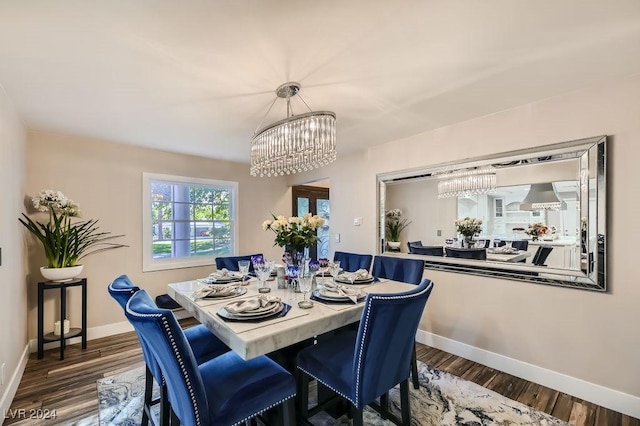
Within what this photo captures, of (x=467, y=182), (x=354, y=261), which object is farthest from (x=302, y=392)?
(x=467, y=182)

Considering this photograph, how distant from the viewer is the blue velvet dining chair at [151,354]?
162 cm

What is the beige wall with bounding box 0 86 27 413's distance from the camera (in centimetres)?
207

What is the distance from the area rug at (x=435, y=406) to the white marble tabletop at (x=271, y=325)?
85cm

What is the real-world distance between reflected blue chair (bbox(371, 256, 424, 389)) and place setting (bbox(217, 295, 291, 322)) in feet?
4.46

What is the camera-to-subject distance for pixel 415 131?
3.16m

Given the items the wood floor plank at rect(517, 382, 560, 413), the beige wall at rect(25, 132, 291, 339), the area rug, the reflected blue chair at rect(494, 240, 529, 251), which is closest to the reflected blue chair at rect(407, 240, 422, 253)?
the reflected blue chair at rect(494, 240, 529, 251)

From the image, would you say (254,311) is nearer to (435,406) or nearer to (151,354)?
(151,354)

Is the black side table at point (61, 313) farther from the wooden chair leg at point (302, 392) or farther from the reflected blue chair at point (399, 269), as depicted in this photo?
the reflected blue chair at point (399, 269)

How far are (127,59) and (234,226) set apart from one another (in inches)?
119

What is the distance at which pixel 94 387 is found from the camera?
2.37 m

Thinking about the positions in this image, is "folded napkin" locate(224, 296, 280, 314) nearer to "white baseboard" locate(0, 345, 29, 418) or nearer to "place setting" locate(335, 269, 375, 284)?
"place setting" locate(335, 269, 375, 284)

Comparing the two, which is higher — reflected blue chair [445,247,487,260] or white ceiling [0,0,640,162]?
A: white ceiling [0,0,640,162]

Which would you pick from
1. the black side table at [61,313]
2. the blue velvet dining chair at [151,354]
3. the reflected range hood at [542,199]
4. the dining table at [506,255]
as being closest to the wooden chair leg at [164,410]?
the blue velvet dining chair at [151,354]

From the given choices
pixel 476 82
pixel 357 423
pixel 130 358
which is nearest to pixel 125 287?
pixel 357 423
